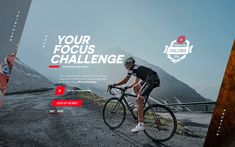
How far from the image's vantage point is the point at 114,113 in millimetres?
3055

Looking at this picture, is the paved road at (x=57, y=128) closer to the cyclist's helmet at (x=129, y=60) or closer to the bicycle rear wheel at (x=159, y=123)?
the bicycle rear wheel at (x=159, y=123)

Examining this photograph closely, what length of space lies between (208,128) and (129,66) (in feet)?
2.66

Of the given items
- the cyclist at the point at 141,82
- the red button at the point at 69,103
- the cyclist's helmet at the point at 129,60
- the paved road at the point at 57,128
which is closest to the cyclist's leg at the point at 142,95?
the cyclist at the point at 141,82

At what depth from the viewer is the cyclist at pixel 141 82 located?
9.43 feet

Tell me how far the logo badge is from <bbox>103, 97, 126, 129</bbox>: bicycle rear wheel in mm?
579

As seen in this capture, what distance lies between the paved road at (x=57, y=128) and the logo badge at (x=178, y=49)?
0.61 m

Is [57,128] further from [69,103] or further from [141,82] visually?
[141,82]

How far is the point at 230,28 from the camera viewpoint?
266 cm

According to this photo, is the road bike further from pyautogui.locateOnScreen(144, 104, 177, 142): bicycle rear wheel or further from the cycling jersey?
the cycling jersey

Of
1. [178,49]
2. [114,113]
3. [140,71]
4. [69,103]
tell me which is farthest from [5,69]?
[178,49]

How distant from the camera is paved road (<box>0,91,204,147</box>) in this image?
9.31 feet

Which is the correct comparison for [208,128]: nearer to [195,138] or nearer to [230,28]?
[195,138]

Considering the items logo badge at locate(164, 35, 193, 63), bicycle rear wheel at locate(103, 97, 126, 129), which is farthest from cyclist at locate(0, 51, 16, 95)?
logo badge at locate(164, 35, 193, 63)

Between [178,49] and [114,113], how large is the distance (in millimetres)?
761
